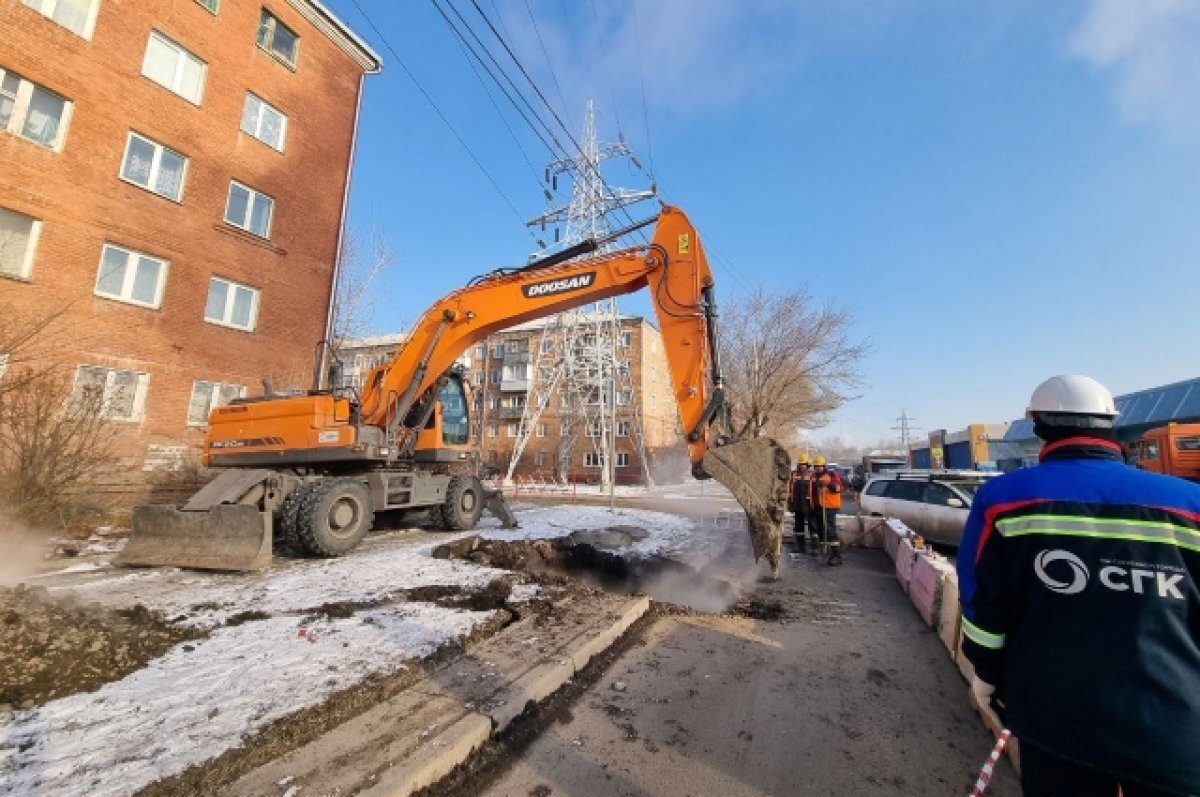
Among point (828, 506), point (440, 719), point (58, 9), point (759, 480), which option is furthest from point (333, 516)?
point (58, 9)

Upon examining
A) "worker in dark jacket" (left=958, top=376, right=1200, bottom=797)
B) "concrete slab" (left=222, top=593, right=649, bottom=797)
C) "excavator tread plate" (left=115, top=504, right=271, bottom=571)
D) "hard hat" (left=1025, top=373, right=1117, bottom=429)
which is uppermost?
"hard hat" (left=1025, top=373, right=1117, bottom=429)

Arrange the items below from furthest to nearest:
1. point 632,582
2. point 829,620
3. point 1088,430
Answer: point 632,582 → point 829,620 → point 1088,430

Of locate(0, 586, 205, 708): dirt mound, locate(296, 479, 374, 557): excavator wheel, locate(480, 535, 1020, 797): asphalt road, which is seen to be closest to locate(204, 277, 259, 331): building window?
locate(296, 479, 374, 557): excavator wheel

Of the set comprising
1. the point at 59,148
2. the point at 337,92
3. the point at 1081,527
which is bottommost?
the point at 1081,527

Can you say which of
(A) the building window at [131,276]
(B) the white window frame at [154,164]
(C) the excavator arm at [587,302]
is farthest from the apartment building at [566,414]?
(C) the excavator arm at [587,302]

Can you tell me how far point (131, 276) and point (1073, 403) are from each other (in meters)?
16.4

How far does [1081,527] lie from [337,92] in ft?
69.3

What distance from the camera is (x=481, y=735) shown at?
3123mm

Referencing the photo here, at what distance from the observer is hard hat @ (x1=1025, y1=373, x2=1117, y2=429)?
1.91 m

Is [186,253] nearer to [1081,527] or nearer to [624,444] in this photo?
[1081,527]

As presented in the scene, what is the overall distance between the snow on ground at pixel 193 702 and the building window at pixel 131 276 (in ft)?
37.8

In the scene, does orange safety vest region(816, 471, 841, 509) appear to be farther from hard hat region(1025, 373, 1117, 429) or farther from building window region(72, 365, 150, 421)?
building window region(72, 365, 150, 421)

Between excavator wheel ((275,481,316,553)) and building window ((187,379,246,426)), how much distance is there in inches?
285

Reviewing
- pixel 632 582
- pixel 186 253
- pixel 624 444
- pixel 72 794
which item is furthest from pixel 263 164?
pixel 624 444
